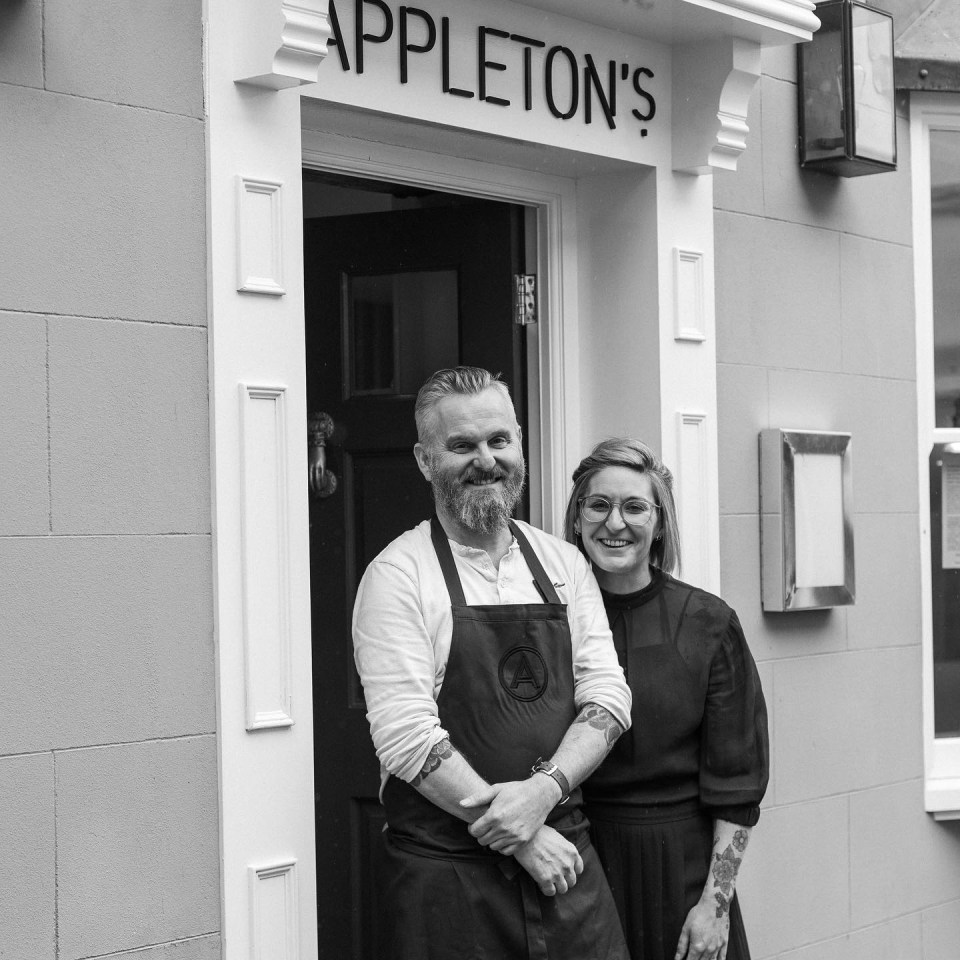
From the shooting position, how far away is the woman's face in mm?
3207

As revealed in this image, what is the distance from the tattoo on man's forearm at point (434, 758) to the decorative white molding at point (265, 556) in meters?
0.44

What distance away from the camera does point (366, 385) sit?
426 cm

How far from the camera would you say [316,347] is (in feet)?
14.0

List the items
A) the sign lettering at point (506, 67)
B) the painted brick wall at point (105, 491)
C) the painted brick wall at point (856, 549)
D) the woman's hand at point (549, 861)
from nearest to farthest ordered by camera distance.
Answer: the painted brick wall at point (105, 491) → the woman's hand at point (549, 861) → the sign lettering at point (506, 67) → the painted brick wall at point (856, 549)

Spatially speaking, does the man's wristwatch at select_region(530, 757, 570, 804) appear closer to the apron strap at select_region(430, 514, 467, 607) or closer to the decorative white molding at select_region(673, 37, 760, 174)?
the apron strap at select_region(430, 514, 467, 607)

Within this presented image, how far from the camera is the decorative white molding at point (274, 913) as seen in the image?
307cm

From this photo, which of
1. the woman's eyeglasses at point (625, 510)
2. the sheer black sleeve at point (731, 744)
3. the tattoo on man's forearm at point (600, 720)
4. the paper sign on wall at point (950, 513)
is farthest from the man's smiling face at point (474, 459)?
the paper sign on wall at point (950, 513)

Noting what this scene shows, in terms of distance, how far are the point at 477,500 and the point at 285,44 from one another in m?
1.01

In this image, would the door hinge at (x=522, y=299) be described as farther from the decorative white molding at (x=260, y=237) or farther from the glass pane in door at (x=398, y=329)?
the decorative white molding at (x=260, y=237)

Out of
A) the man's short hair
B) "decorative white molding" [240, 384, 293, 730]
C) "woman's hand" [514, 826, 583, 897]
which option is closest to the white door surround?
"decorative white molding" [240, 384, 293, 730]

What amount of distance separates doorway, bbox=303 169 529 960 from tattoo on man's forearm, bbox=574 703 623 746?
126 centimetres

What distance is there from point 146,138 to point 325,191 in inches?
62.0

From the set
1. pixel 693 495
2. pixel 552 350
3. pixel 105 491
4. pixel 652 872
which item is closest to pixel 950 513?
pixel 693 495

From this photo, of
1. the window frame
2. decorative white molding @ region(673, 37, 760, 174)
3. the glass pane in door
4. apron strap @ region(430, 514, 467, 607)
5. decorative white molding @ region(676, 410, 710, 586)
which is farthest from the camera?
the window frame
